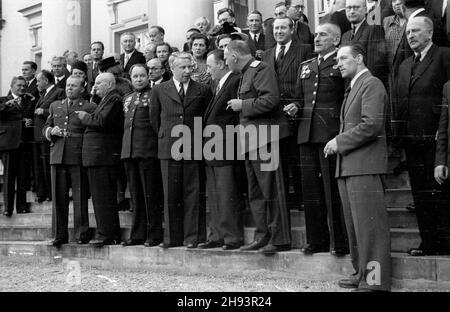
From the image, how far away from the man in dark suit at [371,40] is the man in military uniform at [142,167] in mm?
2332

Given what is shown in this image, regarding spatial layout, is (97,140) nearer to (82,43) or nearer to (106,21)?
(82,43)

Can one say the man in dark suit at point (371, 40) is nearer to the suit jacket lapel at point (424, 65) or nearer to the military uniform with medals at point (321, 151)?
the military uniform with medals at point (321, 151)

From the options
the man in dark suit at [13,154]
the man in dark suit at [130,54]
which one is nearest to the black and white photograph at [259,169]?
the man in dark suit at [13,154]

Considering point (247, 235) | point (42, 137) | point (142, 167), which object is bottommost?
point (247, 235)

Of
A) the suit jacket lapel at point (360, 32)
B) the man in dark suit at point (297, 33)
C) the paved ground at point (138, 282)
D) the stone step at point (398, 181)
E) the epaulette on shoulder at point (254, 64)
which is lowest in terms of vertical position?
the paved ground at point (138, 282)

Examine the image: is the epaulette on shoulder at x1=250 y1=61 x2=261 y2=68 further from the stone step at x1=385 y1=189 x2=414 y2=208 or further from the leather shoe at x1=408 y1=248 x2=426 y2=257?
the leather shoe at x1=408 y1=248 x2=426 y2=257

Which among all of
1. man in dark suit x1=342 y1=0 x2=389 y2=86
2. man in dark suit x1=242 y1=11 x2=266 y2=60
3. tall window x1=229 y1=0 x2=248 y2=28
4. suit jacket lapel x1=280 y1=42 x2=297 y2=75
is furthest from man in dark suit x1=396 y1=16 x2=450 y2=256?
tall window x1=229 y1=0 x2=248 y2=28

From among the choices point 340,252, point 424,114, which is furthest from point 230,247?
point 424,114

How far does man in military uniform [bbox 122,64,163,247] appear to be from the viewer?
23.0 feet

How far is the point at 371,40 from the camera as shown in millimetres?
6121

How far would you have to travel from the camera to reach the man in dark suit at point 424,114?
535cm

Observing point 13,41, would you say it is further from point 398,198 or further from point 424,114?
point 424,114

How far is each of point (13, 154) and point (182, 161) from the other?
3.54 m

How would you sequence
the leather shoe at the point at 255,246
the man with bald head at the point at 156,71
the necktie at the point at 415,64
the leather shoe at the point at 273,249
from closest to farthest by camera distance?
1. the necktie at the point at 415,64
2. the leather shoe at the point at 273,249
3. the leather shoe at the point at 255,246
4. the man with bald head at the point at 156,71
